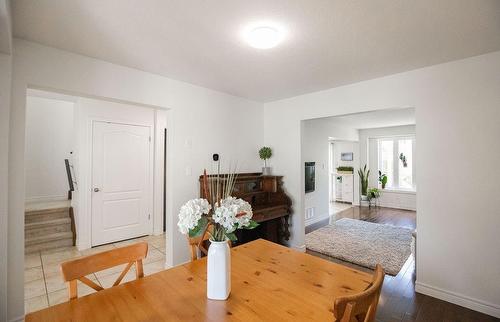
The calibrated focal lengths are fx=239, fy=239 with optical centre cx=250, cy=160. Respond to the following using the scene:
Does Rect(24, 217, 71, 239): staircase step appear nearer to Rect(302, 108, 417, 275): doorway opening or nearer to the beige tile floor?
the beige tile floor

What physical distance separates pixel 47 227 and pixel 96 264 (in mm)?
3495

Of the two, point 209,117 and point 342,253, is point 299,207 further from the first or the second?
point 209,117

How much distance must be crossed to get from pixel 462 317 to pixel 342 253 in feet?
5.03

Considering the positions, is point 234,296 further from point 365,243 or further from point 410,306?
point 365,243

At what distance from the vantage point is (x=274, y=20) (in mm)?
1732

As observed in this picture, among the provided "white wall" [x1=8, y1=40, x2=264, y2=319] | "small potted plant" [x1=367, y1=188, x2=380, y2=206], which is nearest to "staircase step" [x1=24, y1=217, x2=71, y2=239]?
"white wall" [x1=8, y1=40, x2=264, y2=319]

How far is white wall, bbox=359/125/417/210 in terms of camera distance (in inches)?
264

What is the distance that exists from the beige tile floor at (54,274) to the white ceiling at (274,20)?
2469 mm

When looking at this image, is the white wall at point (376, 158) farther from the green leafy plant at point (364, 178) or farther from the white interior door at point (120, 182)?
the white interior door at point (120, 182)

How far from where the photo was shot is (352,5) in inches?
61.5

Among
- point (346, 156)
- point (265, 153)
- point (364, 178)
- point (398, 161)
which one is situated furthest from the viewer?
point (346, 156)

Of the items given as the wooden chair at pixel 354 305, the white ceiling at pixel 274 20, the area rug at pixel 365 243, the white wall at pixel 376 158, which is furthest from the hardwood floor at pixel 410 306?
the white wall at pixel 376 158

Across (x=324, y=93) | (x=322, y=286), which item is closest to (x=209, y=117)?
(x=324, y=93)

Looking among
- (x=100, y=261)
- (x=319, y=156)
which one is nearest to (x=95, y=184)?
(x=100, y=261)
